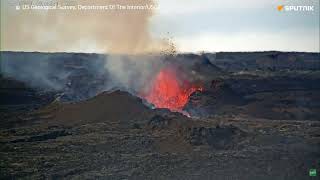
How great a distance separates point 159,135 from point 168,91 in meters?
16.2

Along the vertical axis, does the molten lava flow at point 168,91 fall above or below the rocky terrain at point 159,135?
above

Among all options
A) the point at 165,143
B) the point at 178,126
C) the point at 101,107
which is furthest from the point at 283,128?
the point at 101,107

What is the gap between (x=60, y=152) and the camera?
71.6 feet

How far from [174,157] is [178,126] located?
5542 mm

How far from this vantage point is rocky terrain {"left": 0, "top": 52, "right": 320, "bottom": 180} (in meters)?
18.2

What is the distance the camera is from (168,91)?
4044 centimetres

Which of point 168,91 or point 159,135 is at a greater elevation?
point 168,91

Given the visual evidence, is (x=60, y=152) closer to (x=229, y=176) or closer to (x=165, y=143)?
(x=165, y=143)

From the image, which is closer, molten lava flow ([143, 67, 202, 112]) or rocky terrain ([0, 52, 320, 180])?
rocky terrain ([0, 52, 320, 180])

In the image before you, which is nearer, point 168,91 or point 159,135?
point 159,135

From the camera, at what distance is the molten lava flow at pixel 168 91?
128 ft

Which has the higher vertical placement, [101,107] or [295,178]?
[101,107]

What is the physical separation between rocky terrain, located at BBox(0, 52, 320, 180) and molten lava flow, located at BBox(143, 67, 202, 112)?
118cm

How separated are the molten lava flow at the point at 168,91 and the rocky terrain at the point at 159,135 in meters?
1.18
